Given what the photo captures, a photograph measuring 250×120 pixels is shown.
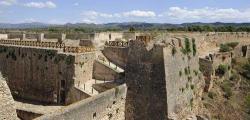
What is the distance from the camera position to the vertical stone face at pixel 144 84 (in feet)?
58.1

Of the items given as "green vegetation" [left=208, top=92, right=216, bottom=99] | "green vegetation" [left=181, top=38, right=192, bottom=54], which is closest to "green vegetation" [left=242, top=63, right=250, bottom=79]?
"green vegetation" [left=208, top=92, right=216, bottom=99]

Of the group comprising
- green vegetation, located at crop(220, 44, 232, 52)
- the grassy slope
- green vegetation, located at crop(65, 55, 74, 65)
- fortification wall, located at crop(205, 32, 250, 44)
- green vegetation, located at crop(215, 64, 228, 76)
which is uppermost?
fortification wall, located at crop(205, 32, 250, 44)

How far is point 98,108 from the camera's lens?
51.8 feet

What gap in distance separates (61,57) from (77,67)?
45.4 inches

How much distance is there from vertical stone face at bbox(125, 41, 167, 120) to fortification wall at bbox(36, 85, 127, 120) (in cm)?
44

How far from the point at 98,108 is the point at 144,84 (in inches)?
120

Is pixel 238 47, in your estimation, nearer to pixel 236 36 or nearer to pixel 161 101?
pixel 236 36

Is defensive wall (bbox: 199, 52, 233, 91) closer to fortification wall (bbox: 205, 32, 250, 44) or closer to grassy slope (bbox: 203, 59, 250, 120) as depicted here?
grassy slope (bbox: 203, 59, 250, 120)

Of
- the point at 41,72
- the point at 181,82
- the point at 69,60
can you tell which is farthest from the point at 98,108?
the point at 41,72

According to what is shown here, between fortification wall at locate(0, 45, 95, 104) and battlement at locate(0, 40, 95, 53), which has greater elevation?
battlement at locate(0, 40, 95, 53)

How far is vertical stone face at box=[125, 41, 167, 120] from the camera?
58.1ft

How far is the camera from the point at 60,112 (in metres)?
13.3

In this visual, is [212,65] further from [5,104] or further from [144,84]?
[5,104]

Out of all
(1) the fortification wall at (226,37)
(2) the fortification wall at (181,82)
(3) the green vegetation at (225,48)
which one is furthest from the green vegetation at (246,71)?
(2) the fortification wall at (181,82)
